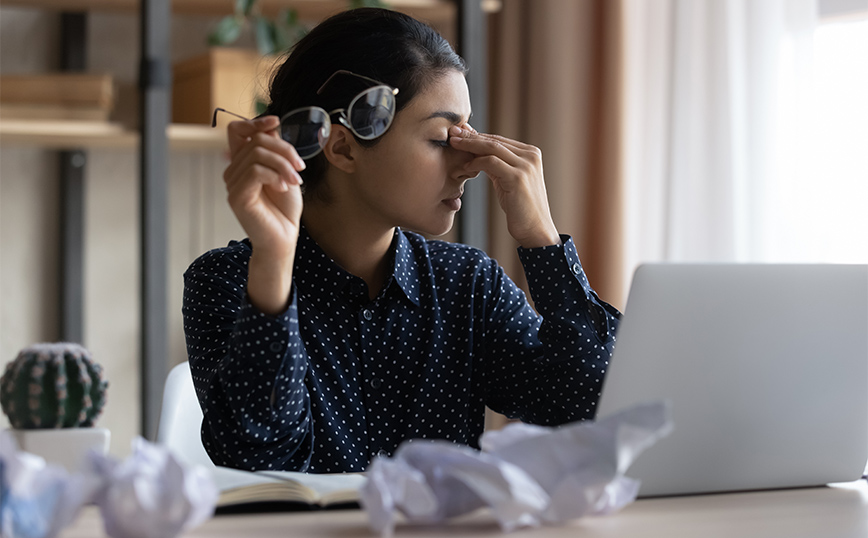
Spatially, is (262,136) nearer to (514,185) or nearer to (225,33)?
(514,185)

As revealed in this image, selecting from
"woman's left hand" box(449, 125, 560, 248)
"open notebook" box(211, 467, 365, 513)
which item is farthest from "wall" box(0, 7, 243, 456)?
"open notebook" box(211, 467, 365, 513)

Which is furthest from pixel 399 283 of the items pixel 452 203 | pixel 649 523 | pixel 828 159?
pixel 828 159

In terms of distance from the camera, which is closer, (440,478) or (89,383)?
(440,478)

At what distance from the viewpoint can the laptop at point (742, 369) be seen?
0.72m

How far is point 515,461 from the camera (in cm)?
61

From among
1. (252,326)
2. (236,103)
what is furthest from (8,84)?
(252,326)

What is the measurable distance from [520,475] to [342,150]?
85cm

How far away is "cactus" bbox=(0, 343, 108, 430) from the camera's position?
0.80 metres

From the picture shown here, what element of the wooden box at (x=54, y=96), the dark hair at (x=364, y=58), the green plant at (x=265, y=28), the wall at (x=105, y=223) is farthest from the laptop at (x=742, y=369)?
the wall at (x=105, y=223)

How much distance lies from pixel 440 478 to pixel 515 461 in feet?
0.18

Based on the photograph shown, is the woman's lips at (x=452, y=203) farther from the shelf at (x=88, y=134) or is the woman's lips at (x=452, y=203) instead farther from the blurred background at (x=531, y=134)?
the shelf at (x=88, y=134)

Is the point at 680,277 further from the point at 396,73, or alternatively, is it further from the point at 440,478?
the point at 396,73

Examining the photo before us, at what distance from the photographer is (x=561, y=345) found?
124cm

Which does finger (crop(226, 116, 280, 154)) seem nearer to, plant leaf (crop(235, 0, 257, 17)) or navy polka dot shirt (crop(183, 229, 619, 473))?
navy polka dot shirt (crop(183, 229, 619, 473))
